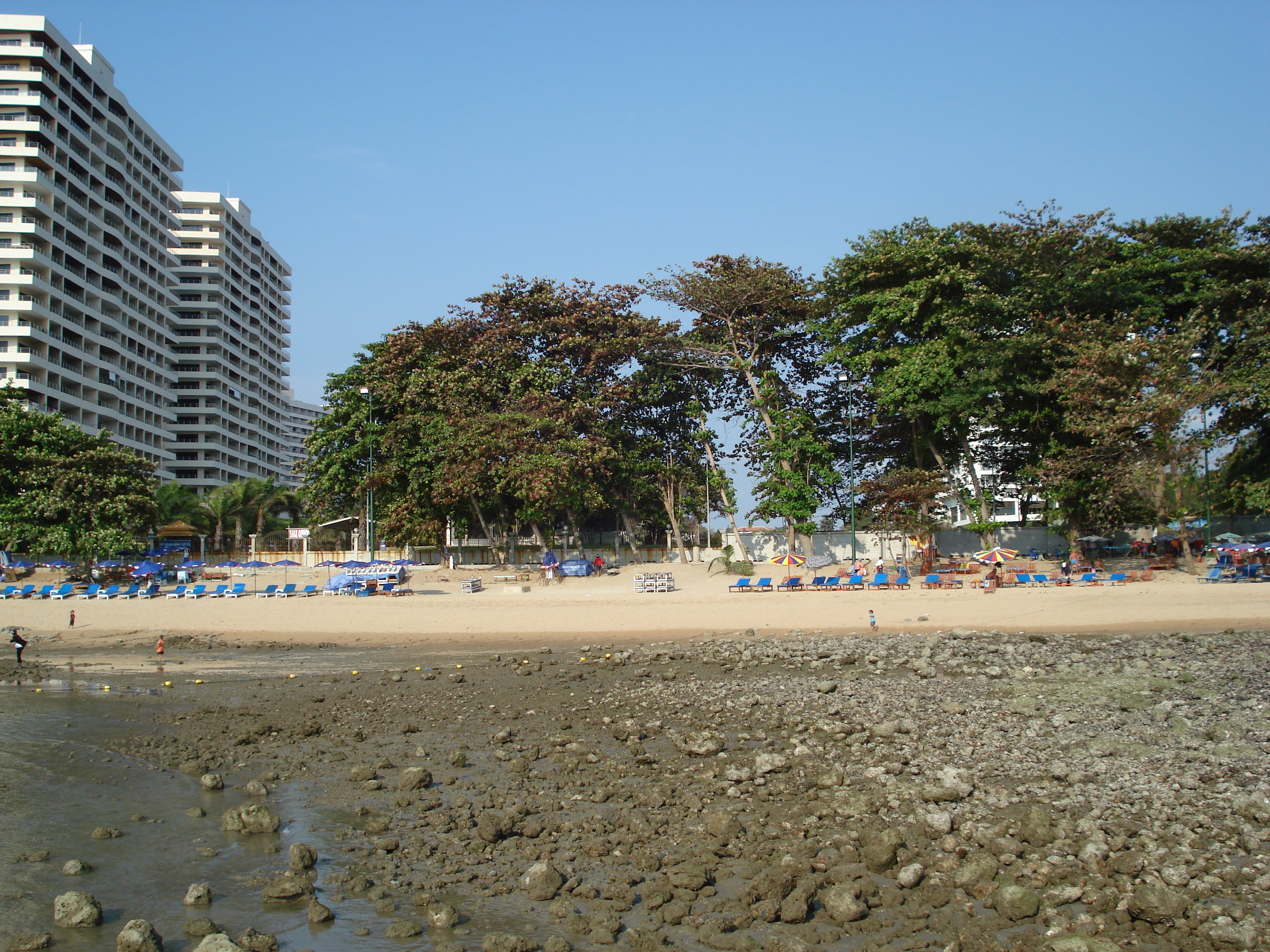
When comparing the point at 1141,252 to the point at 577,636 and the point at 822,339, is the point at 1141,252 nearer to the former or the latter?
the point at 822,339

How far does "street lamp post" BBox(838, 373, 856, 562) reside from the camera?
40.8 meters

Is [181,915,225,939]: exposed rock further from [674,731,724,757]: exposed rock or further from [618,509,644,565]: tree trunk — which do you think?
[618,509,644,565]: tree trunk

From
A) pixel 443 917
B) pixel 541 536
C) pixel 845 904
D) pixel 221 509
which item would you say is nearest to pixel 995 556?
pixel 541 536

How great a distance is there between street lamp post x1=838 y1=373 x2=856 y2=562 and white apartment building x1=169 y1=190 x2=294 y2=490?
62.5m

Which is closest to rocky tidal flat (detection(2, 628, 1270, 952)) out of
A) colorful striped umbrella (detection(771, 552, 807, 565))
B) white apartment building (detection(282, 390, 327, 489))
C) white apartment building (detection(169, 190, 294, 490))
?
colorful striped umbrella (detection(771, 552, 807, 565))

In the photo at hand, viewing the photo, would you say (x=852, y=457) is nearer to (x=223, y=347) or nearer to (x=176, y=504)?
(x=176, y=504)

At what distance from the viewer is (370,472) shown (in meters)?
45.6

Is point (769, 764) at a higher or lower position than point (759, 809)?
higher

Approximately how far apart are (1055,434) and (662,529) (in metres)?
30.5

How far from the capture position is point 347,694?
Result: 52.2ft

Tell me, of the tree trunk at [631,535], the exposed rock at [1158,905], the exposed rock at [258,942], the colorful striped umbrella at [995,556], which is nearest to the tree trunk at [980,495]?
the colorful striped umbrella at [995,556]

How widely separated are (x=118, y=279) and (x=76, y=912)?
82694 millimetres

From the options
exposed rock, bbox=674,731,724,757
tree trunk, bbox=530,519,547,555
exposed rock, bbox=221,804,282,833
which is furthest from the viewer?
tree trunk, bbox=530,519,547,555

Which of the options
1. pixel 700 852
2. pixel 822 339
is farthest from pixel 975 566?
pixel 700 852
